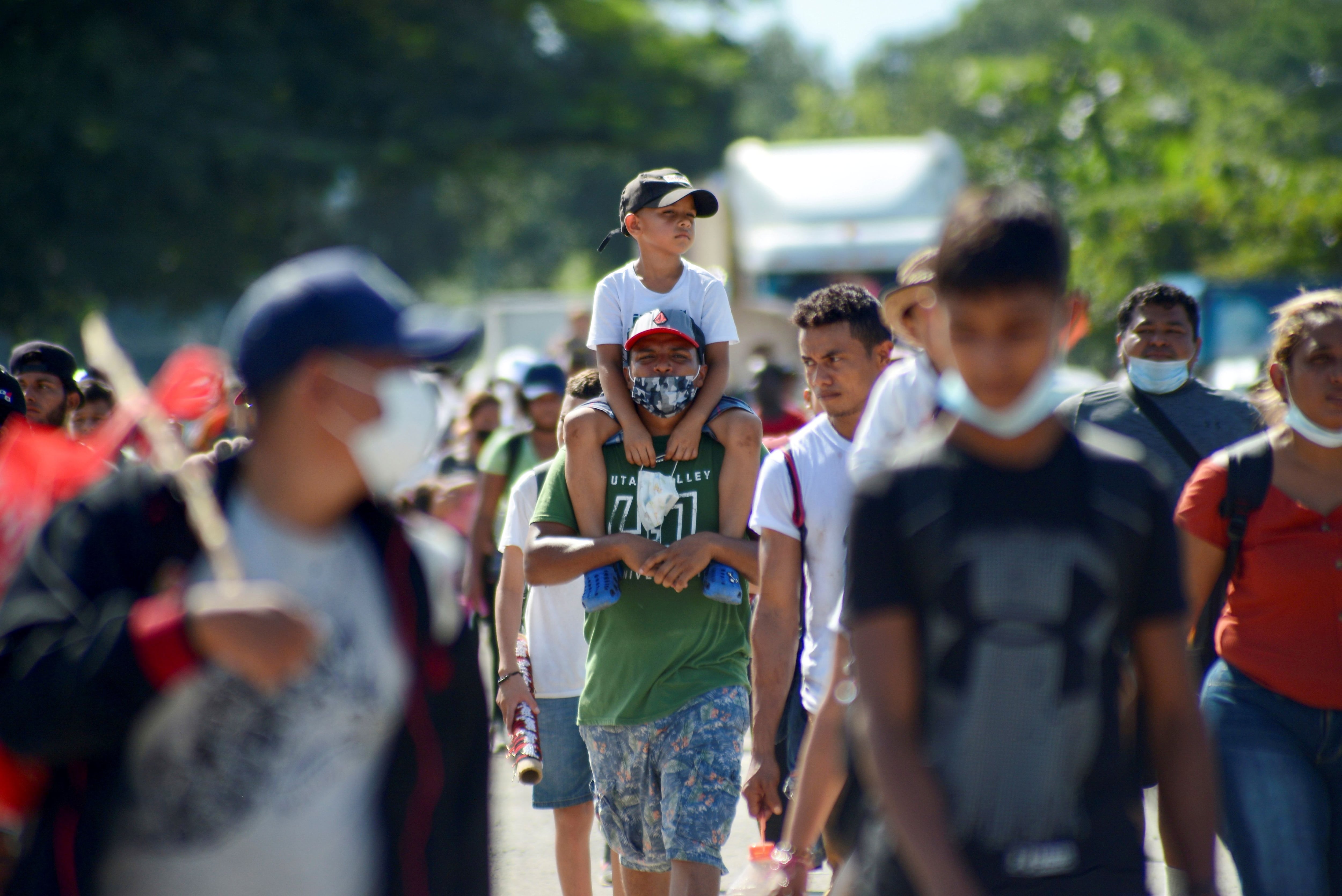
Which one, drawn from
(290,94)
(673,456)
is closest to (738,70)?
(290,94)

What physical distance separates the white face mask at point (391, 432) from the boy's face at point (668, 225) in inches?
120

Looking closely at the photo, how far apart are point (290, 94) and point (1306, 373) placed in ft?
94.8

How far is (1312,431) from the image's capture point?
378 centimetres

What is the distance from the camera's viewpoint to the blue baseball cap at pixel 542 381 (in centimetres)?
788

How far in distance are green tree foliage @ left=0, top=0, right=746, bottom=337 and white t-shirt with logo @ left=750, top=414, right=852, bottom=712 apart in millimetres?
25173

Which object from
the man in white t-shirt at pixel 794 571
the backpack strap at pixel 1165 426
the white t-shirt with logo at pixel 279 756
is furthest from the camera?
the backpack strap at pixel 1165 426

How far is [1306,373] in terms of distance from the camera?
384 centimetres

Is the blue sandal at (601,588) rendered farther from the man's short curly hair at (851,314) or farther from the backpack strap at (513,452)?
the backpack strap at (513,452)

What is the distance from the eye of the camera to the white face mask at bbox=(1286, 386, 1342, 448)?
376 centimetres

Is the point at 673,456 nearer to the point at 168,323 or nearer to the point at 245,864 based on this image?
the point at 245,864

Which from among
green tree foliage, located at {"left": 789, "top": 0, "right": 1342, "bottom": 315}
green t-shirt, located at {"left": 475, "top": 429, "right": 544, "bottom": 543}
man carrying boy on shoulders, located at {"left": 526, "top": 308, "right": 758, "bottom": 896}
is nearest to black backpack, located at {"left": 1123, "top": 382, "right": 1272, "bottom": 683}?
man carrying boy on shoulders, located at {"left": 526, "top": 308, "right": 758, "bottom": 896}

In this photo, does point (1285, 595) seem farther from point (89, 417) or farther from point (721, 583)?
point (89, 417)

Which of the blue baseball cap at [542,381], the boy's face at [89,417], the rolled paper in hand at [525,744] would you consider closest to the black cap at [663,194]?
the rolled paper in hand at [525,744]

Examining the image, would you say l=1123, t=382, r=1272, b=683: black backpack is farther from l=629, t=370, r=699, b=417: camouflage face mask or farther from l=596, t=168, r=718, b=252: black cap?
l=596, t=168, r=718, b=252: black cap
